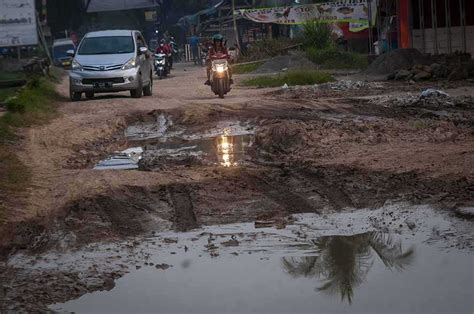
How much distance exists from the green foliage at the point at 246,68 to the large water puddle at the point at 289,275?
28717 millimetres

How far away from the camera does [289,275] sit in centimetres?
707

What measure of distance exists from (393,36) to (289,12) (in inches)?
253

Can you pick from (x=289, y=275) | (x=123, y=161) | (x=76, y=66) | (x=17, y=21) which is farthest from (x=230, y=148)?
(x=17, y=21)

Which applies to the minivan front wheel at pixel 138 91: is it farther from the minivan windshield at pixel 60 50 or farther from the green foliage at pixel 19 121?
the minivan windshield at pixel 60 50

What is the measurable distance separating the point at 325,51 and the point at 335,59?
2.04 feet

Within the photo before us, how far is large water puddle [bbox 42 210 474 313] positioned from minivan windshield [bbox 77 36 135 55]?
608 inches

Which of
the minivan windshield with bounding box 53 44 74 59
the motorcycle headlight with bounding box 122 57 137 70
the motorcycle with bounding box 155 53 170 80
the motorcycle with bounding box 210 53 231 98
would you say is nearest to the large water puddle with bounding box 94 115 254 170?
the motorcycle with bounding box 210 53 231 98

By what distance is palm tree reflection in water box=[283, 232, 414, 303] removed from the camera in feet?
22.4

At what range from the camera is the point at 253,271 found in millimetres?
7223

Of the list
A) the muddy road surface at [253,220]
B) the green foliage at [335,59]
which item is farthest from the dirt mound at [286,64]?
the muddy road surface at [253,220]

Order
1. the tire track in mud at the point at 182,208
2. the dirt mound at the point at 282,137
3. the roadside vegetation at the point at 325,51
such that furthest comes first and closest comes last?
1. the roadside vegetation at the point at 325,51
2. the dirt mound at the point at 282,137
3. the tire track in mud at the point at 182,208

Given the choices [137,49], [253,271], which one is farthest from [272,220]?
[137,49]

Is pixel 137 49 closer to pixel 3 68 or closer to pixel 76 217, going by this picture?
pixel 76 217

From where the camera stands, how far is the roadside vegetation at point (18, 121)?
36.2ft
